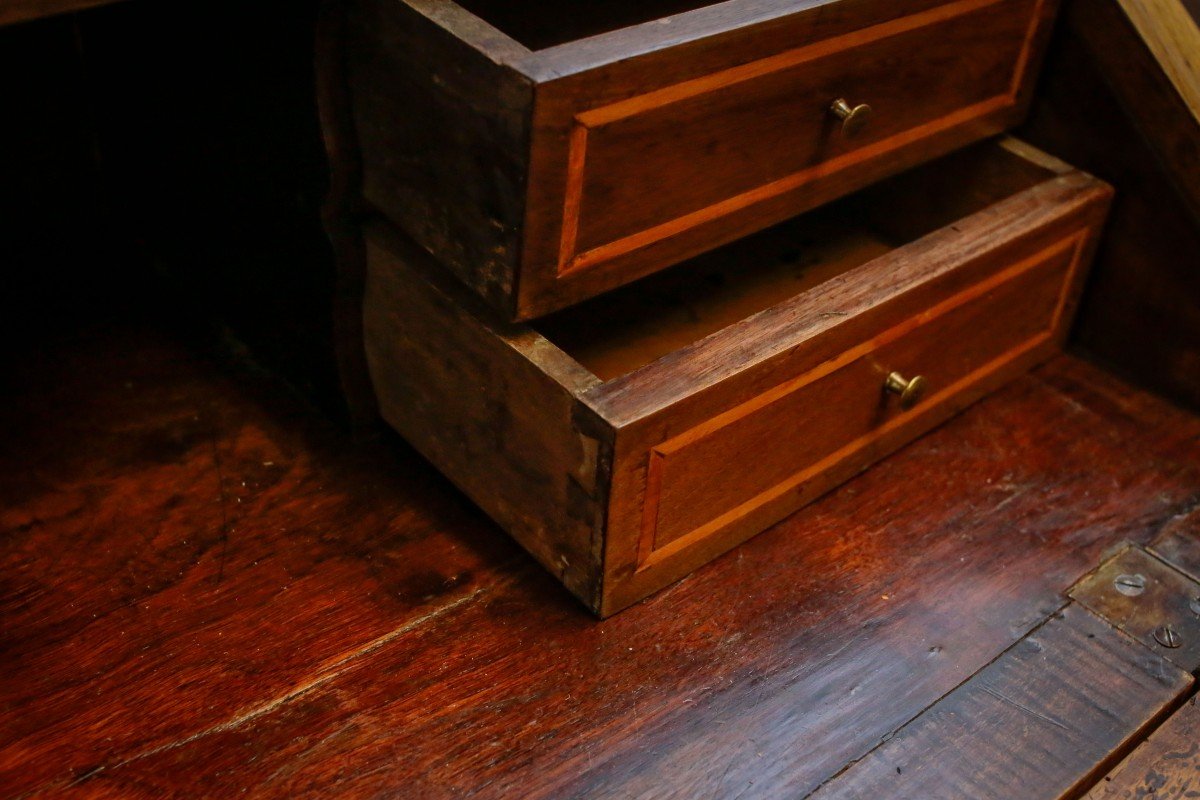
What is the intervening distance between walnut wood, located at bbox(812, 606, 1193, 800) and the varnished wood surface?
19mm

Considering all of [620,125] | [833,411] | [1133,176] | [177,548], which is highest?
[620,125]

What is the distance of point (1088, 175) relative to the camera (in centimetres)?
122

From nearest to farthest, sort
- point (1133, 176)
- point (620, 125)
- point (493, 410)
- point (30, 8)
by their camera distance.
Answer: point (30, 8) → point (620, 125) → point (493, 410) → point (1133, 176)

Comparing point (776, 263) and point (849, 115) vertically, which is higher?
point (849, 115)

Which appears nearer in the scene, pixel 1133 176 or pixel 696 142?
pixel 696 142

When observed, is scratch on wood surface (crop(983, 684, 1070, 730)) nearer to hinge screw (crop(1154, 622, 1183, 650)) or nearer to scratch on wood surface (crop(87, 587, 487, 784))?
hinge screw (crop(1154, 622, 1183, 650))

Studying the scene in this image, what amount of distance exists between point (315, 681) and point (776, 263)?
0.59m

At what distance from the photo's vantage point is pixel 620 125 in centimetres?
88

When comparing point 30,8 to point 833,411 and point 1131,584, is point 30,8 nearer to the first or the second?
point 833,411

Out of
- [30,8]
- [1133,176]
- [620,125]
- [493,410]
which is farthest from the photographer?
[1133,176]

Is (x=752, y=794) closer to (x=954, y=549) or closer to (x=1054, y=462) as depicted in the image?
(x=954, y=549)

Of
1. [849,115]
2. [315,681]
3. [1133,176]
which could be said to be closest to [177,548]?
[315,681]

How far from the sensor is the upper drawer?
86 cm

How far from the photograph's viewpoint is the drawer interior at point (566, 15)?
1189 millimetres
